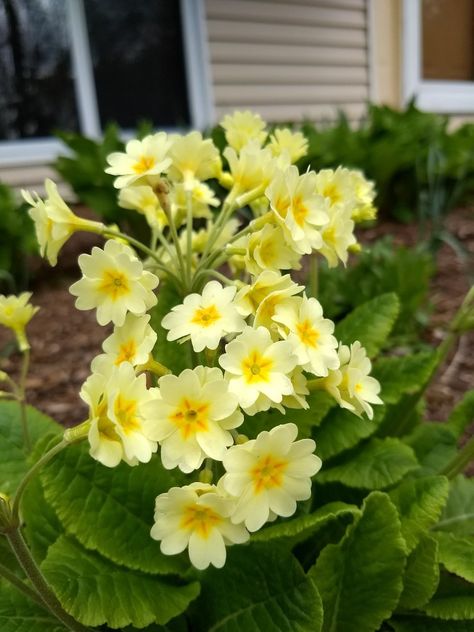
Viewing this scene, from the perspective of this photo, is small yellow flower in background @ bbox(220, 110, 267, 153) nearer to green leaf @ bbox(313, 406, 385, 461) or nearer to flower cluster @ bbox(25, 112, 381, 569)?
flower cluster @ bbox(25, 112, 381, 569)

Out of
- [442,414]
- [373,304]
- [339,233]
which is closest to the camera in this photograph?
[339,233]

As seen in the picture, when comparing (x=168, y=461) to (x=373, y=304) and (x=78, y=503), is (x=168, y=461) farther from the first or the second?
(x=373, y=304)

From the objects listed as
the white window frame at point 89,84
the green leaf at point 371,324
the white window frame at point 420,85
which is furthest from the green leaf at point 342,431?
the white window frame at point 420,85

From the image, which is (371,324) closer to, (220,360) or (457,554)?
(457,554)

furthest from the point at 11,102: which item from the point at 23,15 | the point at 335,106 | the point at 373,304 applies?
the point at 373,304

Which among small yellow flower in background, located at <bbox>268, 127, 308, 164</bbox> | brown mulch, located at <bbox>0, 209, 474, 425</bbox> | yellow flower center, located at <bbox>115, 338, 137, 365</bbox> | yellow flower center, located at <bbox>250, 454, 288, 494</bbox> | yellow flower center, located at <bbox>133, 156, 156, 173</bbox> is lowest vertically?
brown mulch, located at <bbox>0, 209, 474, 425</bbox>

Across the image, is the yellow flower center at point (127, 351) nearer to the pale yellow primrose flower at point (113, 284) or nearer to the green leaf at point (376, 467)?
the pale yellow primrose flower at point (113, 284)

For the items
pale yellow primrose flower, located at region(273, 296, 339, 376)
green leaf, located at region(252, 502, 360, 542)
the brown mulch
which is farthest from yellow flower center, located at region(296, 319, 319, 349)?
the brown mulch

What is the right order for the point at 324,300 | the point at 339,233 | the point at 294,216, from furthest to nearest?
the point at 324,300
the point at 339,233
the point at 294,216
